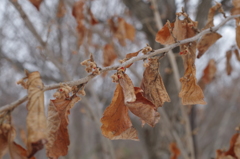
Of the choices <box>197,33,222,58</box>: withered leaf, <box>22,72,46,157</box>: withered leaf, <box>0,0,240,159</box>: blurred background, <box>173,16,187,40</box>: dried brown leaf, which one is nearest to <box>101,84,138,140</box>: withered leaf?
<box>22,72,46,157</box>: withered leaf

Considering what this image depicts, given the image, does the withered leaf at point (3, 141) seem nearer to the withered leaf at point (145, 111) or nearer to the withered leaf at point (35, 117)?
the withered leaf at point (35, 117)

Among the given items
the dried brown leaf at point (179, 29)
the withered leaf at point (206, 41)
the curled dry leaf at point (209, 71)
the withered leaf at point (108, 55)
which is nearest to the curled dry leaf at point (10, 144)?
the dried brown leaf at point (179, 29)

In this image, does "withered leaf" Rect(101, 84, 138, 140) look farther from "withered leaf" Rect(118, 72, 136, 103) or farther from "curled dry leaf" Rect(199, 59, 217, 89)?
"curled dry leaf" Rect(199, 59, 217, 89)

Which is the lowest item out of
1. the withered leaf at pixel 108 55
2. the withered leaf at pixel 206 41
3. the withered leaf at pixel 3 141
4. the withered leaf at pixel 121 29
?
the withered leaf at pixel 3 141

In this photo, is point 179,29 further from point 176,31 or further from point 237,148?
point 237,148

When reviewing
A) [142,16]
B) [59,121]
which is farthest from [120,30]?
[59,121]

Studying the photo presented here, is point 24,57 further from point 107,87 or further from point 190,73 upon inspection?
point 190,73
